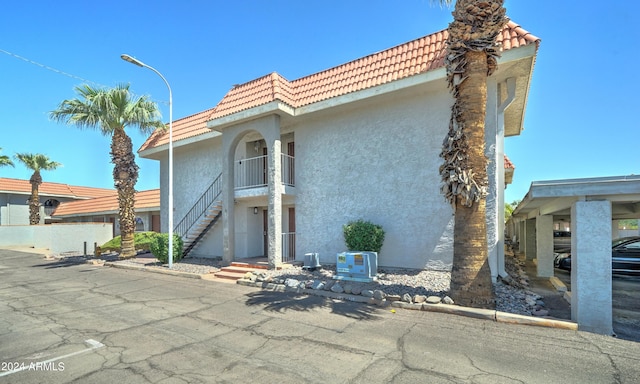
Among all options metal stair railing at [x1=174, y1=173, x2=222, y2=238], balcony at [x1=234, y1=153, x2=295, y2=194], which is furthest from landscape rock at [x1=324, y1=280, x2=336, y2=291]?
metal stair railing at [x1=174, y1=173, x2=222, y2=238]

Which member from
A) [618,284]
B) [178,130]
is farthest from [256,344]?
[178,130]

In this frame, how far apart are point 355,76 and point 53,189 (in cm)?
3902

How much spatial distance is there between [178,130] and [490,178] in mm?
14987

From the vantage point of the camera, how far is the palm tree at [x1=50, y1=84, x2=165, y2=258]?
15.0 m


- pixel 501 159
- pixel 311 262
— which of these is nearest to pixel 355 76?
pixel 501 159

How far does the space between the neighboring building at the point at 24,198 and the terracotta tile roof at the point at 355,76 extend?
24202 mm

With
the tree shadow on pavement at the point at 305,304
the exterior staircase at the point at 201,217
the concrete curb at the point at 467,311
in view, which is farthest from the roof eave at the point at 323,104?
the tree shadow on pavement at the point at 305,304

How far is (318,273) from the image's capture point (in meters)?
10.2

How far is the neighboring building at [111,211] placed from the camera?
2238 centimetres

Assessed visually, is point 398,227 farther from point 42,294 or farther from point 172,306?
point 42,294

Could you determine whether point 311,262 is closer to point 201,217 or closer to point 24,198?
point 201,217

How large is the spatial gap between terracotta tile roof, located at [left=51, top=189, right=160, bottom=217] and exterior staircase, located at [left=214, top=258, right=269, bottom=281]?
12.4 meters

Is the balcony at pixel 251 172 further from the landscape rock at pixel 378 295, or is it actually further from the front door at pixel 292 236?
the landscape rock at pixel 378 295

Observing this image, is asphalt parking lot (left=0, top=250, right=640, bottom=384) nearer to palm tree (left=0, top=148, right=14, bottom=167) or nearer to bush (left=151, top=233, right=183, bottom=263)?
bush (left=151, top=233, right=183, bottom=263)
